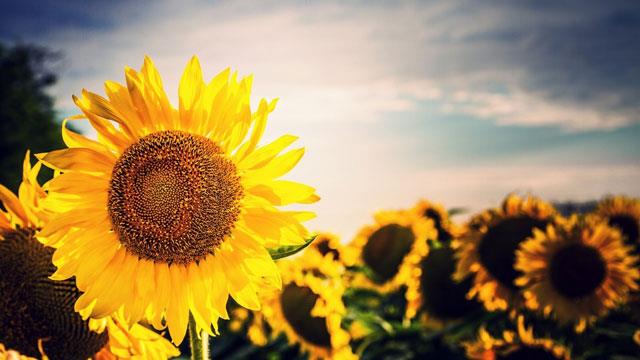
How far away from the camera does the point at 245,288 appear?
1189 mm

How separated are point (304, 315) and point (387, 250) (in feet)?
3.26

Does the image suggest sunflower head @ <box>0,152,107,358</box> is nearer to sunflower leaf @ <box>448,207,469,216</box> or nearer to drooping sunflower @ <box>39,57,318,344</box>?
drooping sunflower @ <box>39,57,318,344</box>

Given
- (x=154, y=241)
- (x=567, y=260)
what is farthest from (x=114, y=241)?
(x=567, y=260)

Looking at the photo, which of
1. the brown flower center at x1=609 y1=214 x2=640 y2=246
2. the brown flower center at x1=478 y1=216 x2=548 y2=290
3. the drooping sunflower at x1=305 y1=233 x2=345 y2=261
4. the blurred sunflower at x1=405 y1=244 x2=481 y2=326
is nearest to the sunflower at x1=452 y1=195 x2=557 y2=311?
the brown flower center at x1=478 y1=216 x2=548 y2=290

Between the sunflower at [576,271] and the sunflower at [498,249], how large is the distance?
7 cm

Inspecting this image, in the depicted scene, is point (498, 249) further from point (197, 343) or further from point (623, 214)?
point (197, 343)

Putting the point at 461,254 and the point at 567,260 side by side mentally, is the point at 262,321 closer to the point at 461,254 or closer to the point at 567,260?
the point at 461,254

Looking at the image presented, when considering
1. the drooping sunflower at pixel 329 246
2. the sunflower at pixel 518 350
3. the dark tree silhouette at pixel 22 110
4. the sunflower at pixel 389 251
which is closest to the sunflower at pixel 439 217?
the sunflower at pixel 389 251

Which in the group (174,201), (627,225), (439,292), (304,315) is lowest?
(304,315)

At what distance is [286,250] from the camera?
1.16 meters

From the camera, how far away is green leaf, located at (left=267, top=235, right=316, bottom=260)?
1103 millimetres

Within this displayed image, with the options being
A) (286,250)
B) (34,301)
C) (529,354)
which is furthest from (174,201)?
Result: (529,354)

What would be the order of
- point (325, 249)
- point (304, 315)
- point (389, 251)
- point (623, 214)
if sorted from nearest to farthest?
point (304, 315) < point (389, 251) < point (623, 214) < point (325, 249)

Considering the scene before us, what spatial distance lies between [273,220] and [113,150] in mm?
347
